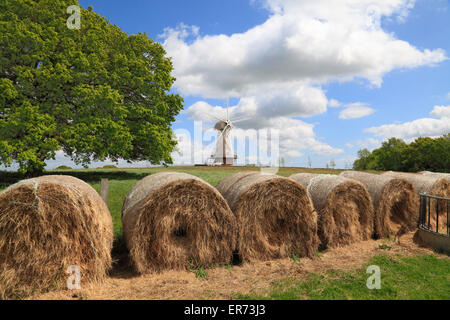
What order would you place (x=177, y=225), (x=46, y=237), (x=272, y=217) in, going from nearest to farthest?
(x=46, y=237) < (x=177, y=225) < (x=272, y=217)

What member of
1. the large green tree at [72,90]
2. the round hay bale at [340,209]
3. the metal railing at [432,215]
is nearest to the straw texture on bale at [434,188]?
the metal railing at [432,215]

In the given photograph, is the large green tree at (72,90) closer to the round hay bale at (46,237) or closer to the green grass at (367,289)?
the round hay bale at (46,237)

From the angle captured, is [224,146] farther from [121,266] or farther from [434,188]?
[121,266]

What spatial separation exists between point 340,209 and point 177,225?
484 cm

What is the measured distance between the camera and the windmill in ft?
164

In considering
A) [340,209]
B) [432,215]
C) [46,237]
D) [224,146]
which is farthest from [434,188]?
[224,146]

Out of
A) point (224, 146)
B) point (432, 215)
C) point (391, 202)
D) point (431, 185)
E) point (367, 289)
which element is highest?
point (224, 146)

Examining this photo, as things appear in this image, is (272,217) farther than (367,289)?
Yes

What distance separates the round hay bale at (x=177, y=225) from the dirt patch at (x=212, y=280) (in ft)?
1.03

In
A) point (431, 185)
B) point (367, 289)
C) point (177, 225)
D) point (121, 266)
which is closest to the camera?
point (367, 289)

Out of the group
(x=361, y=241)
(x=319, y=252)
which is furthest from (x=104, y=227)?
(x=361, y=241)

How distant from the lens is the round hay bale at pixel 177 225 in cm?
575

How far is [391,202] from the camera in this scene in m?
9.42

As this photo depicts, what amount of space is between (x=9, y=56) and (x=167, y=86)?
33.1ft
